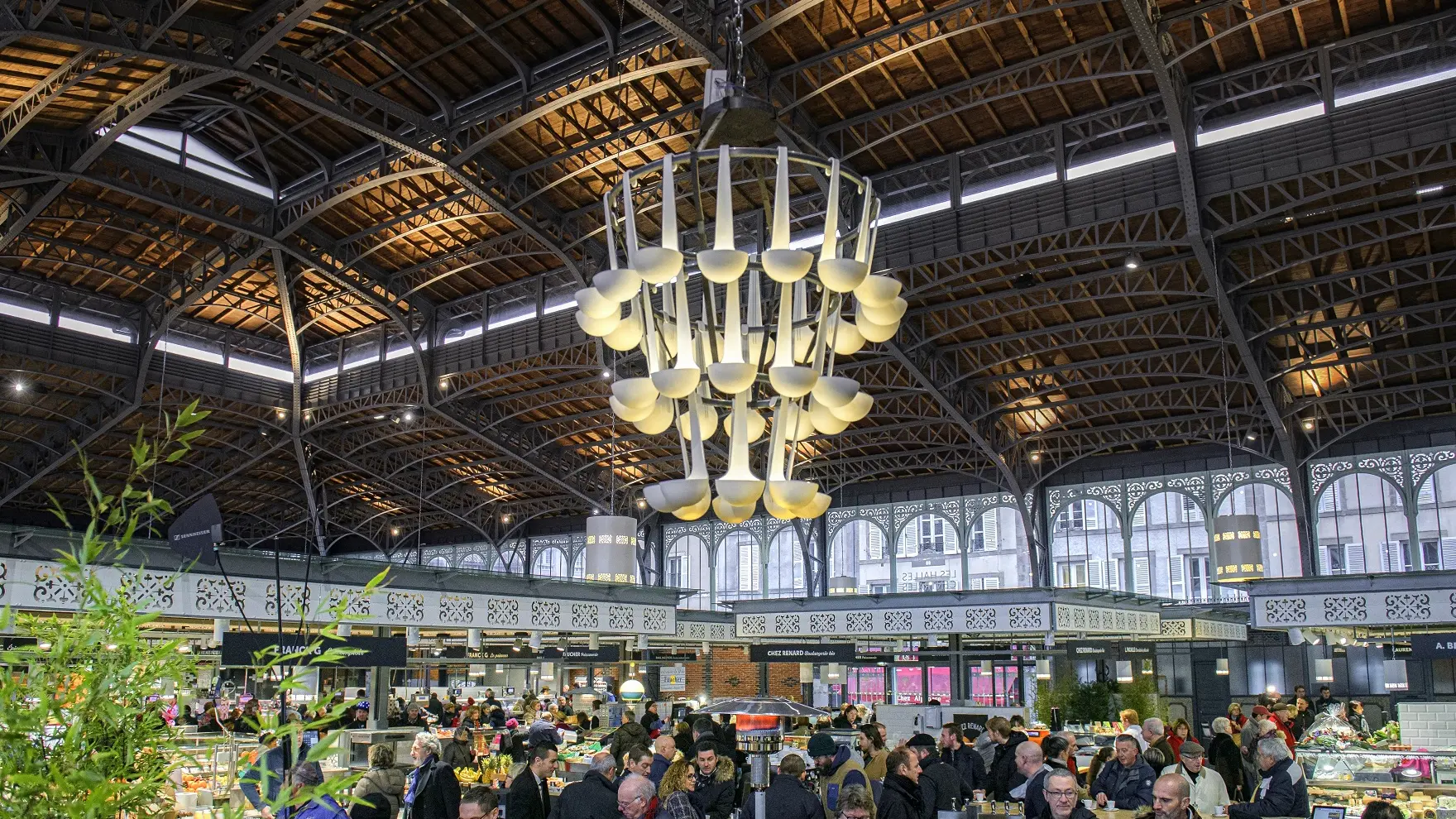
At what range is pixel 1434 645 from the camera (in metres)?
13.7

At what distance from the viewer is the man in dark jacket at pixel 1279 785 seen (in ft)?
26.1

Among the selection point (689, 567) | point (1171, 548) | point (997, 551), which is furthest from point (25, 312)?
point (1171, 548)

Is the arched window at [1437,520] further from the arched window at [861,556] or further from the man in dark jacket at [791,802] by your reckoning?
the man in dark jacket at [791,802]

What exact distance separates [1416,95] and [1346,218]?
11.7 ft

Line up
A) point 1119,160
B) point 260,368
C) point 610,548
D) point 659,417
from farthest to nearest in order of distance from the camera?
point 260,368, point 610,548, point 1119,160, point 659,417

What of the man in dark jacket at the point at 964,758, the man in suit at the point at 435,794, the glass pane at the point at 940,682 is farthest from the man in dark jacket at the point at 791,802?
the glass pane at the point at 940,682

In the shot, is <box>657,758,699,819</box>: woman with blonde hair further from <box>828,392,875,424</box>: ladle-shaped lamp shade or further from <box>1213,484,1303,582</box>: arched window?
<box>1213,484,1303,582</box>: arched window

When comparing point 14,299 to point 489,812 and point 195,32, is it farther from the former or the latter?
point 489,812

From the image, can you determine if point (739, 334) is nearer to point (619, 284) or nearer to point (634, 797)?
point (619, 284)

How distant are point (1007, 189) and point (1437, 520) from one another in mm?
16553

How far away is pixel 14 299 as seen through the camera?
1096 inches

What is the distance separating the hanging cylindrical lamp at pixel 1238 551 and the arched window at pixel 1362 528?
9.40 metres

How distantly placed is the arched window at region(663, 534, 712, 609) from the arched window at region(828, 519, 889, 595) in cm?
526

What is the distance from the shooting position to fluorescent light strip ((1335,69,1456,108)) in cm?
1736
